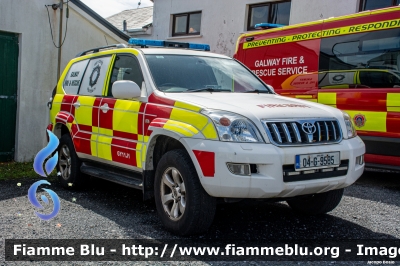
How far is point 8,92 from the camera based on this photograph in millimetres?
8906

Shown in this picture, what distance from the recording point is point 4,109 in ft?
29.1

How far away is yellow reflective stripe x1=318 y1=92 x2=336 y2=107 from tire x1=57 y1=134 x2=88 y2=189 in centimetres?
353

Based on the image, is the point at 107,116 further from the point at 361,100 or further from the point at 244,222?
the point at 361,100

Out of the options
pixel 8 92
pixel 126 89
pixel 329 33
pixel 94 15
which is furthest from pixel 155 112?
pixel 94 15

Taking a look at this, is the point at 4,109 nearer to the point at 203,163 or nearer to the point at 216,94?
the point at 216,94

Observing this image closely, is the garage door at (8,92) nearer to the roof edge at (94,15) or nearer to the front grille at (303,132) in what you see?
the roof edge at (94,15)

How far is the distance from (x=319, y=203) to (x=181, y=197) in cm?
153

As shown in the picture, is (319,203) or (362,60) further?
(362,60)

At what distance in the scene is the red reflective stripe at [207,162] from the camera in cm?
396

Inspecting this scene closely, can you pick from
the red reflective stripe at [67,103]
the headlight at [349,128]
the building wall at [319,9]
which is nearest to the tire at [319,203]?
the headlight at [349,128]

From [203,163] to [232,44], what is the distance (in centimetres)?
1211

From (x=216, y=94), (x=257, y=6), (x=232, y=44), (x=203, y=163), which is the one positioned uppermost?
(x=257, y=6)

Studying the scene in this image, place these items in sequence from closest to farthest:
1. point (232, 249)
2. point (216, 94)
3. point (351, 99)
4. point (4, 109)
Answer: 1. point (232, 249)
2. point (216, 94)
3. point (351, 99)
4. point (4, 109)

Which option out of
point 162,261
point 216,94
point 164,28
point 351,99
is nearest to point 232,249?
point 162,261
